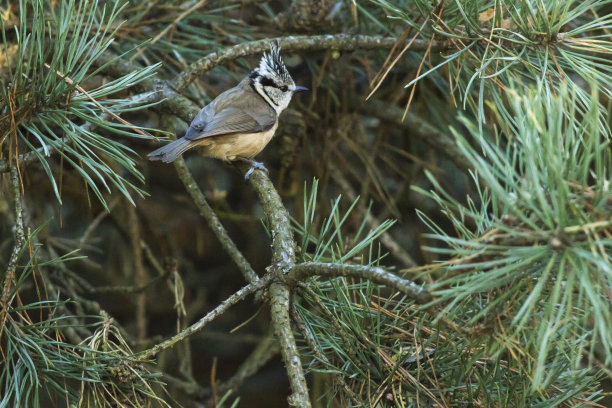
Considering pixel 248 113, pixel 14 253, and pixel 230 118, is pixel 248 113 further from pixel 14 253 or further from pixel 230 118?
pixel 14 253

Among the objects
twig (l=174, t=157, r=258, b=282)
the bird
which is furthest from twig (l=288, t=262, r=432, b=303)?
the bird

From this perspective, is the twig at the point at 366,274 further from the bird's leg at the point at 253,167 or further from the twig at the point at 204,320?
the bird's leg at the point at 253,167

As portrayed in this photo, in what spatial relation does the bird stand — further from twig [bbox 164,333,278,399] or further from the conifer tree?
twig [bbox 164,333,278,399]

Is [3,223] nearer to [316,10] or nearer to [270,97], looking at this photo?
[270,97]

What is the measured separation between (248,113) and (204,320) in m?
1.44

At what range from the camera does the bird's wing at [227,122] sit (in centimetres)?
225

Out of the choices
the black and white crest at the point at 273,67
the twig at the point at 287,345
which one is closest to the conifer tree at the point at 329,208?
the twig at the point at 287,345

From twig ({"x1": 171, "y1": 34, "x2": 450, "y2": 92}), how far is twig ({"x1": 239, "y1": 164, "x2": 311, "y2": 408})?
455 mm

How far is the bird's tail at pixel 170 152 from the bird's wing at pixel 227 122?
4 centimetres

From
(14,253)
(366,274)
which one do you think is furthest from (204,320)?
(14,253)

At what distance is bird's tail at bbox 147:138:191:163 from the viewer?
82.4 inches

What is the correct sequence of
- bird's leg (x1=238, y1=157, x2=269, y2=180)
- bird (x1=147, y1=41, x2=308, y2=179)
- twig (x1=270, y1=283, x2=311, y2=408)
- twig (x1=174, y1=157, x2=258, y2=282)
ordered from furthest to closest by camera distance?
bird (x1=147, y1=41, x2=308, y2=179), bird's leg (x1=238, y1=157, x2=269, y2=180), twig (x1=174, y1=157, x2=258, y2=282), twig (x1=270, y1=283, x2=311, y2=408)

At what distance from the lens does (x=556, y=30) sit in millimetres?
1536

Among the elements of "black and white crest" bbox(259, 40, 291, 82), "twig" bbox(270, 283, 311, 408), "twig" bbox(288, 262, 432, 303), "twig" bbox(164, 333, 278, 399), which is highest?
"twig" bbox(288, 262, 432, 303)
